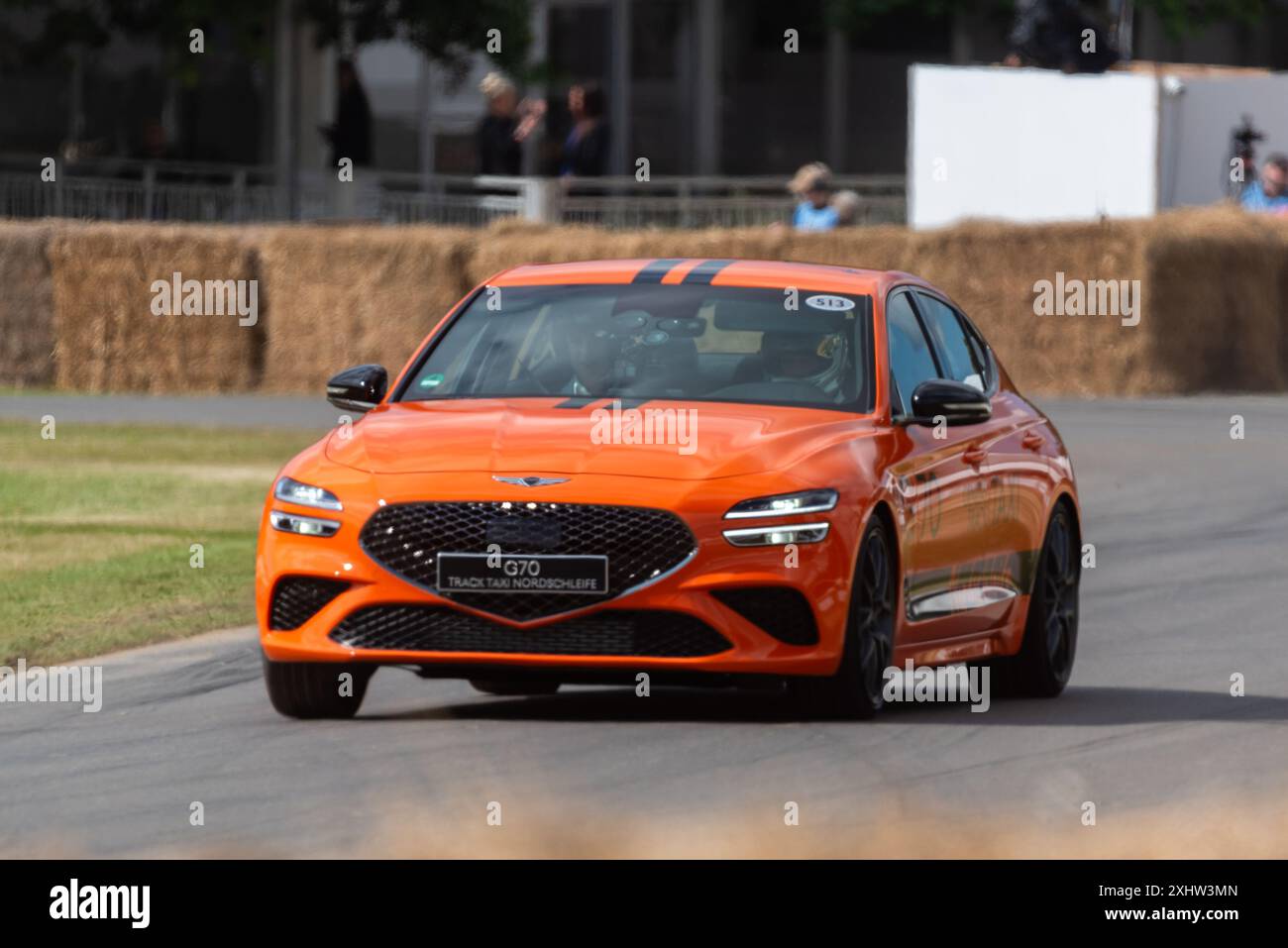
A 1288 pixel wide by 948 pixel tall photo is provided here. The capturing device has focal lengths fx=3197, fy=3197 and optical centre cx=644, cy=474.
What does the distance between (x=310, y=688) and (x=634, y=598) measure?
1.20 metres

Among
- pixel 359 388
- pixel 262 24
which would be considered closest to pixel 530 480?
pixel 359 388

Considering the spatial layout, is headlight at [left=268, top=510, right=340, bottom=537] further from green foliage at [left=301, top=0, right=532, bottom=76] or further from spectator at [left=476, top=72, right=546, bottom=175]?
green foliage at [left=301, top=0, right=532, bottom=76]

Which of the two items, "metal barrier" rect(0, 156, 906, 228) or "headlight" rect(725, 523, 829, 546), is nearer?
"headlight" rect(725, 523, 829, 546)

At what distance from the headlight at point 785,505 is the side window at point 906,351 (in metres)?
1.11

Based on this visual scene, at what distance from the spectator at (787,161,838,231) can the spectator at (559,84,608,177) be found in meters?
2.12

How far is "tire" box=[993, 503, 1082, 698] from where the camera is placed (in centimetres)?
1081

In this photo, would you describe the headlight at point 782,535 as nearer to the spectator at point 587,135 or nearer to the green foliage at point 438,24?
the spectator at point 587,135

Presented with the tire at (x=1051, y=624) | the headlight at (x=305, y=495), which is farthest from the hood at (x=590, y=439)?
the tire at (x=1051, y=624)

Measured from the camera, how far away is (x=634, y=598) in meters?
9.12

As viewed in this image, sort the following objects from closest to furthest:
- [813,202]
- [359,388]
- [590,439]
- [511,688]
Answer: [590,439], [359,388], [511,688], [813,202]

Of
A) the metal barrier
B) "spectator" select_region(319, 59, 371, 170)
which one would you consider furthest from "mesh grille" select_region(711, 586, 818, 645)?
"spectator" select_region(319, 59, 371, 170)

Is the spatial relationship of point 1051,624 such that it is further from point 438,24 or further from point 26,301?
point 438,24

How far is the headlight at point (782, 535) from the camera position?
9188 mm
